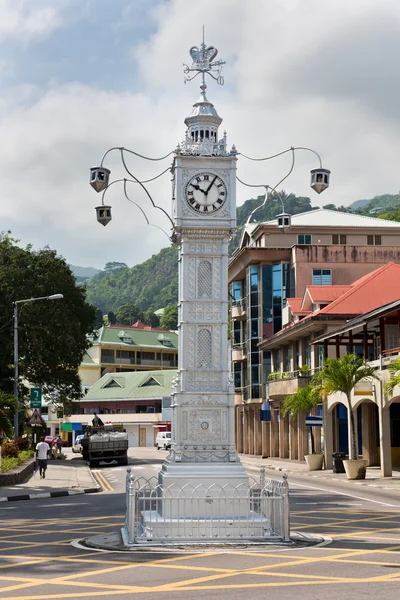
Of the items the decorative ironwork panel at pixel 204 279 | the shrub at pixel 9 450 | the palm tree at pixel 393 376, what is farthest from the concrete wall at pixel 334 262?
the decorative ironwork panel at pixel 204 279

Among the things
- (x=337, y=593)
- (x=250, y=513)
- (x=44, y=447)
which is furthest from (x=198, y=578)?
(x=44, y=447)

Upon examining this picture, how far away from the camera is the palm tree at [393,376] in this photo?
31438 mm

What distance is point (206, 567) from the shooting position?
1182 centimetres

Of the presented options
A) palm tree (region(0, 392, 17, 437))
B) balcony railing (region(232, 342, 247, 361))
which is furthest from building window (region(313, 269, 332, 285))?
palm tree (region(0, 392, 17, 437))

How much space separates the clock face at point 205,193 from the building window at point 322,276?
4569cm

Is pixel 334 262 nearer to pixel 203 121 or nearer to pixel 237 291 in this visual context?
pixel 237 291

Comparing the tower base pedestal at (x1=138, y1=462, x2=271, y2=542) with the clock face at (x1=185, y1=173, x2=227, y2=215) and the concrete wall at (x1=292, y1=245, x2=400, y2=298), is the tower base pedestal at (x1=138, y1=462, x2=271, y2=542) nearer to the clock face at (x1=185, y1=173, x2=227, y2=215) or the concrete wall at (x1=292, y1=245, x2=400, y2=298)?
the clock face at (x1=185, y1=173, x2=227, y2=215)

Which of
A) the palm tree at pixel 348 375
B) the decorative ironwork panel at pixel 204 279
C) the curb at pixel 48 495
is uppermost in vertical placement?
the decorative ironwork panel at pixel 204 279

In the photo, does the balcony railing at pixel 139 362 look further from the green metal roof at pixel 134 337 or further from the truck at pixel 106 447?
the truck at pixel 106 447

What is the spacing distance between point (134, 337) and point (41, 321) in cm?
6534

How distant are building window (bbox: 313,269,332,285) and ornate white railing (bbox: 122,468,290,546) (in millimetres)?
47113

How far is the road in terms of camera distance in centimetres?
1002

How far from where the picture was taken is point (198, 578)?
10.9 meters

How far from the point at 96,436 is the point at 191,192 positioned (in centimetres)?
3431
